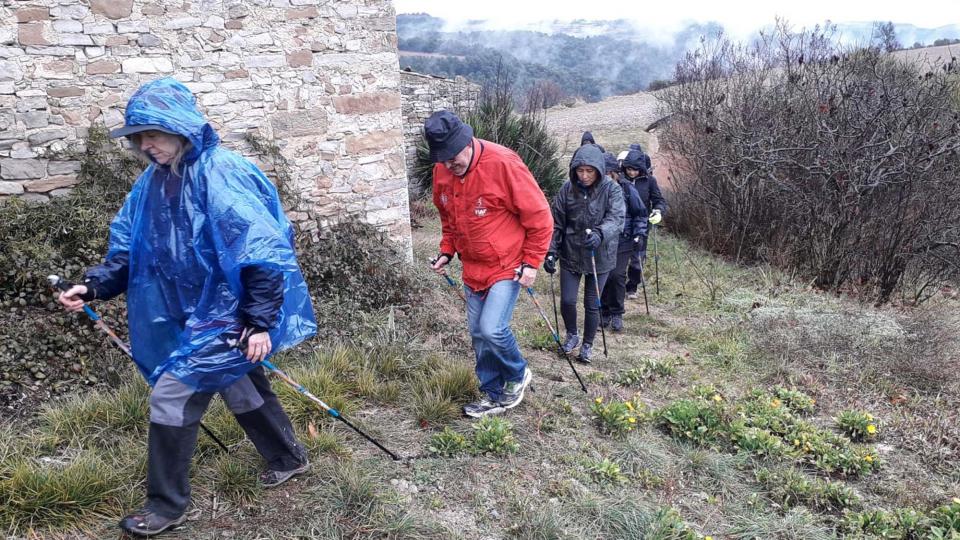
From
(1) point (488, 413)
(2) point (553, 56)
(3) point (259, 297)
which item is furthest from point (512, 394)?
(2) point (553, 56)

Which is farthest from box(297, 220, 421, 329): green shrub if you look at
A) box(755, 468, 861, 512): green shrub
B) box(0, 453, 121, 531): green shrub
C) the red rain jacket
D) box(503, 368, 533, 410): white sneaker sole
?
box(755, 468, 861, 512): green shrub

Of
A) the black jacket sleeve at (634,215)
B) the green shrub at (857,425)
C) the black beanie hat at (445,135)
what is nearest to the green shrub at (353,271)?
the black jacket sleeve at (634,215)

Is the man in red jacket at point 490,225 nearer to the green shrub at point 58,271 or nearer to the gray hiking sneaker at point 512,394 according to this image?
the gray hiking sneaker at point 512,394

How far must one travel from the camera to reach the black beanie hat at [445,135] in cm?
361

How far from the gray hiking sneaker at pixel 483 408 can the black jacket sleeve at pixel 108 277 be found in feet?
6.70

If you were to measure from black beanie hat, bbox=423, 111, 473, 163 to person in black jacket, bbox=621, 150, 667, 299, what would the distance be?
3.42m

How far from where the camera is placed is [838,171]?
27.2 feet

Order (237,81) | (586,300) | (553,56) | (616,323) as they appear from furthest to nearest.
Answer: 1. (553,56)
2. (616,323)
3. (237,81)
4. (586,300)

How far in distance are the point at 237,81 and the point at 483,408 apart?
148 inches

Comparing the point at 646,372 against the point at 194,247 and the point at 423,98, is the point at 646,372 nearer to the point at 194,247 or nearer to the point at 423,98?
the point at 194,247

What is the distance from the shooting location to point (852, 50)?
10617 millimetres

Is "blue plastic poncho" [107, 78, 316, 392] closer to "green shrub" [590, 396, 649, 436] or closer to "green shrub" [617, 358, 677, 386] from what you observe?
"green shrub" [590, 396, 649, 436]

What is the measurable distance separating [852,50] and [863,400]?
7.53m

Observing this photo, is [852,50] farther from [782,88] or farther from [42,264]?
[42,264]
